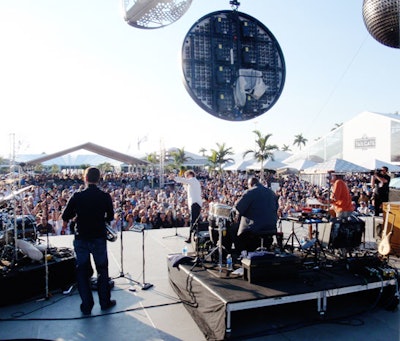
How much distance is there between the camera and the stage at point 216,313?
332 cm

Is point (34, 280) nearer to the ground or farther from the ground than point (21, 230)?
nearer to the ground

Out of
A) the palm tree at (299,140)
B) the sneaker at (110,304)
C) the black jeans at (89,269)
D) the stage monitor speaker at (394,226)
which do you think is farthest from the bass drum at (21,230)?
the palm tree at (299,140)

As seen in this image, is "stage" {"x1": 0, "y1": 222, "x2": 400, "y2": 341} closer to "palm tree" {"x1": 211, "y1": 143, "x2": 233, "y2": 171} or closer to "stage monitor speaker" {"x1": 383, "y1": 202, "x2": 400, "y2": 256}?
"stage monitor speaker" {"x1": 383, "y1": 202, "x2": 400, "y2": 256}

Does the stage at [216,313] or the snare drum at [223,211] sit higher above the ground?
the snare drum at [223,211]

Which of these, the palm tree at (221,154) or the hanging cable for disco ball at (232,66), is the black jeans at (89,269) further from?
the palm tree at (221,154)

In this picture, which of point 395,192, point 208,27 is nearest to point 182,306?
point 208,27

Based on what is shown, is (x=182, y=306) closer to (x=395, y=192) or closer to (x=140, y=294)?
Result: (x=140, y=294)

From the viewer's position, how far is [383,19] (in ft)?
12.4

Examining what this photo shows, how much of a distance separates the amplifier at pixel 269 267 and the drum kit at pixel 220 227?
55cm

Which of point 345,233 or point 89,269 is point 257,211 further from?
point 89,269

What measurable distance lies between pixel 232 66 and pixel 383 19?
179 cm

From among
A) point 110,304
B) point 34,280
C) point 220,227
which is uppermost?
point 220,227

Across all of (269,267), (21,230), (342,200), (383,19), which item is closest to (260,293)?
(269,267)

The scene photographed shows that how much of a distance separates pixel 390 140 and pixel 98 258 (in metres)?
29.9
